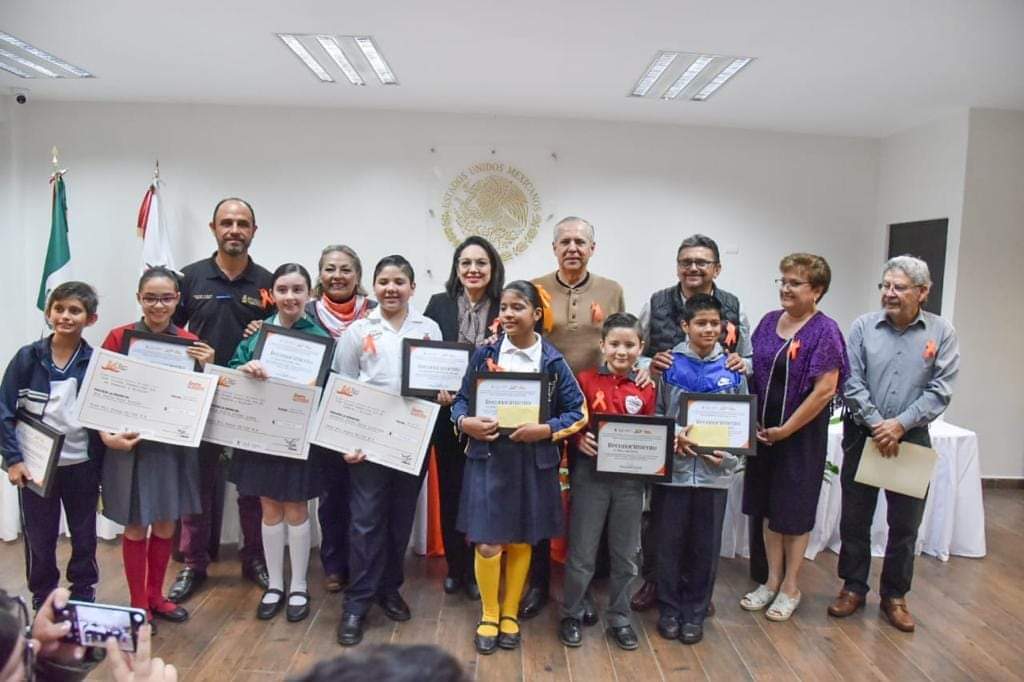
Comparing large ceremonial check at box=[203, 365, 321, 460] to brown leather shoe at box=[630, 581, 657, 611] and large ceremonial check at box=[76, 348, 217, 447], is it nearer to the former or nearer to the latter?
large ceremonial check at box=[76, 348, 217, 447]

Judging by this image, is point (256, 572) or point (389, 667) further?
point (256, 572)

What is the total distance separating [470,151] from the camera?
5.30 metres

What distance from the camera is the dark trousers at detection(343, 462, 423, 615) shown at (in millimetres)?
2656

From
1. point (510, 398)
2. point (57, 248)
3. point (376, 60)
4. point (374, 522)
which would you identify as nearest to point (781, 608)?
point (510, 398)

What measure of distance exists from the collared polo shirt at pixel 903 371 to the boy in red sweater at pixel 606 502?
98 centimetres

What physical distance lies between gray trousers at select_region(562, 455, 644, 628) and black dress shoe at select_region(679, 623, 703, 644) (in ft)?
0.87

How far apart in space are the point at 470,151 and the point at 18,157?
3.51 meters

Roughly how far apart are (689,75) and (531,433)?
276 cm

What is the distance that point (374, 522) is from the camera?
267cm

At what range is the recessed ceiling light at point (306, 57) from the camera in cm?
362

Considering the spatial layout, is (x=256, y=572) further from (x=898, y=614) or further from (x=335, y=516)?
(x=898, y=614)

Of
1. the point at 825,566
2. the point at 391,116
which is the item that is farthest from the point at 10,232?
the point at 825,566

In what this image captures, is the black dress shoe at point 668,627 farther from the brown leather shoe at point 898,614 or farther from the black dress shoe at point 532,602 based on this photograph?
the brown leather shoe at point 898,614

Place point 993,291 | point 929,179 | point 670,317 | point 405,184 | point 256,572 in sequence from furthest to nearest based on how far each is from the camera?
point 405,184 → point 929,179 → point 993,291 → point 256,572 → point 670,317
